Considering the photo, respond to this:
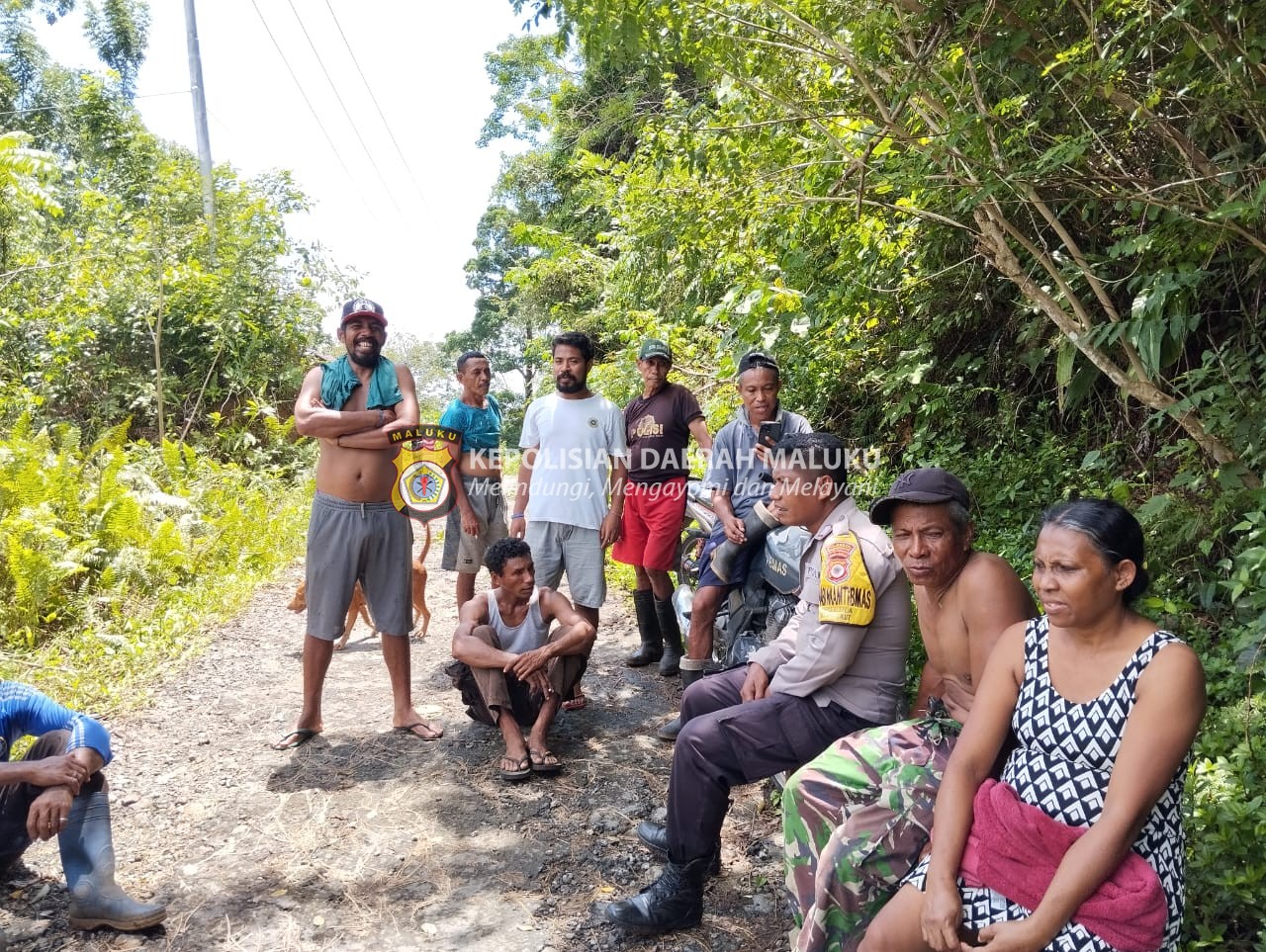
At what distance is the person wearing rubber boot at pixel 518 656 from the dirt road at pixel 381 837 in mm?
182

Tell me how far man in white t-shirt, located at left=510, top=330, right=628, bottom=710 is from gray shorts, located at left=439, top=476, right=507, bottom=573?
2.62 feet

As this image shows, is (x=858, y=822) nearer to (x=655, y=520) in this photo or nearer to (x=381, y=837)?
(x=381, y=837)

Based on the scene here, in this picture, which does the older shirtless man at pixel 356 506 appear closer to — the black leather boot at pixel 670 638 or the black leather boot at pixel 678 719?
the black leather boot at pixel 678 719

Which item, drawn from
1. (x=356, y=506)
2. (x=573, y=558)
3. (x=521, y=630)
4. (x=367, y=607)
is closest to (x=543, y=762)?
(x=521, y=630)

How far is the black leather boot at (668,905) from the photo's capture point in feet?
9.31

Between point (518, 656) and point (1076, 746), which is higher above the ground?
point (1076, 746)

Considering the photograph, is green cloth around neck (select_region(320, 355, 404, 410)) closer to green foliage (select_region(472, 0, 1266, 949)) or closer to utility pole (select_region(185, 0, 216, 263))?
green foliage (select_region(472, 0, 1266, 949))

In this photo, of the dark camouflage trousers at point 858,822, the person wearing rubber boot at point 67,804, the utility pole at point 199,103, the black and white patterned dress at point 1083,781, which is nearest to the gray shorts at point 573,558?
the person wearing rubber boot at point 67,804

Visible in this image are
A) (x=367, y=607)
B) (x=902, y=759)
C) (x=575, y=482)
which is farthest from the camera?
(x=367, y=607)

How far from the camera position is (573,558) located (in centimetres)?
488

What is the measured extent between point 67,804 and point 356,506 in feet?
5.90

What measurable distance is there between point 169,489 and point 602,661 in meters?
5.62

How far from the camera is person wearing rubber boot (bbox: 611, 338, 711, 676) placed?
5.29 m

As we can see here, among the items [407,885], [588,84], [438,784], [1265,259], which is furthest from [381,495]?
[588,84]
